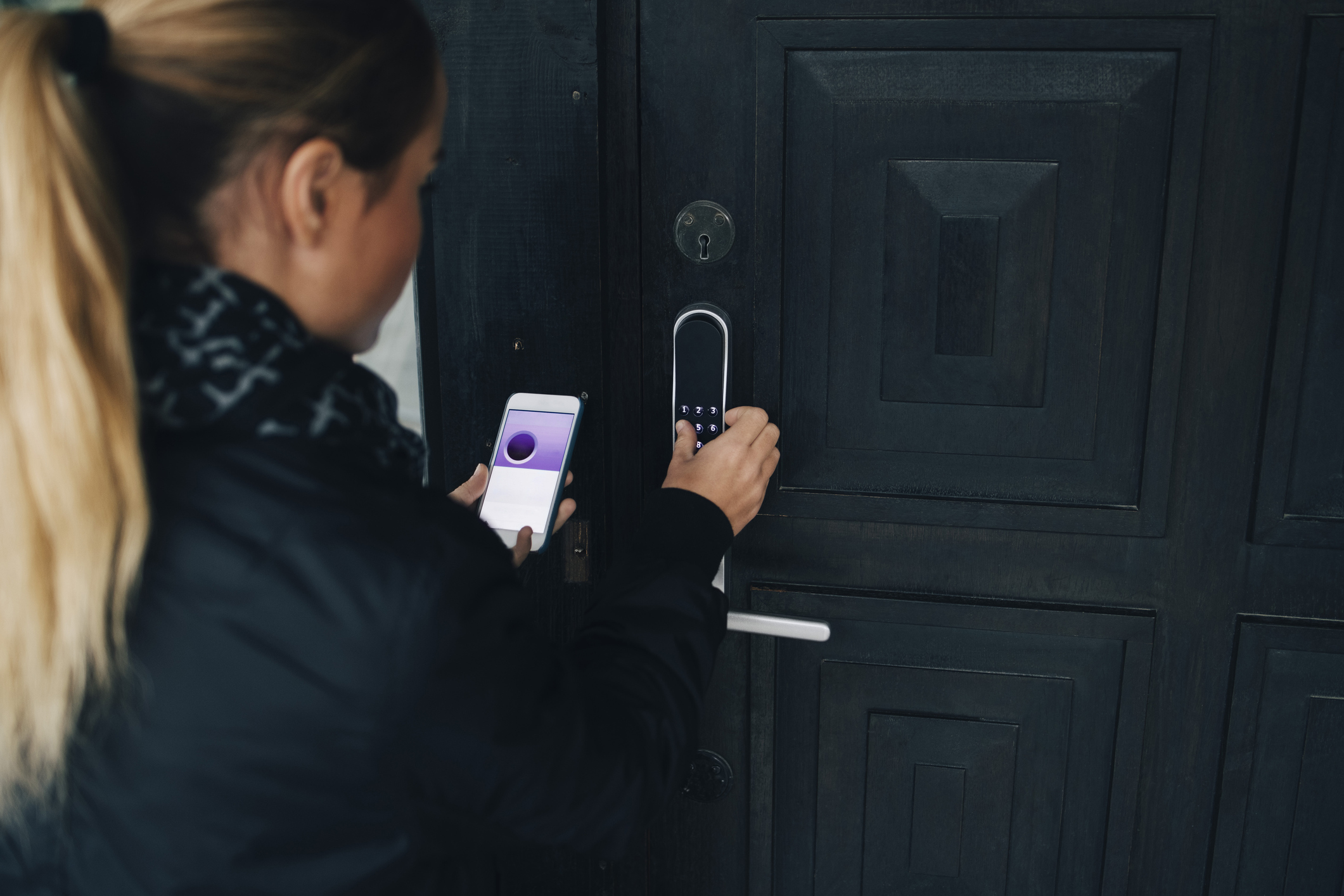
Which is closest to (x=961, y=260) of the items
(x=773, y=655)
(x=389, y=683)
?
(x=773, y=655)

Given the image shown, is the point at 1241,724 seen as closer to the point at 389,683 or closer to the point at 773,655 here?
the point at 773,655

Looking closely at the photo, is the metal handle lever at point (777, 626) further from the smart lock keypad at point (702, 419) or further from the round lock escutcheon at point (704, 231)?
the round lock escutcheon at point (704, 231)

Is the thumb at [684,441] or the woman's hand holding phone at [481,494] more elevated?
the thumb at [684,441]

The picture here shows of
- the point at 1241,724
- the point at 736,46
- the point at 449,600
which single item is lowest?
the point at 1241,724

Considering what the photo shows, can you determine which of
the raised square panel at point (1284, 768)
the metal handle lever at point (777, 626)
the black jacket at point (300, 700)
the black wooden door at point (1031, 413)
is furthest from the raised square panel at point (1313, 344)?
the black jacket at point (300, 700)

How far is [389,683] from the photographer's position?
0.56m

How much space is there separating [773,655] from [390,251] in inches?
28.0

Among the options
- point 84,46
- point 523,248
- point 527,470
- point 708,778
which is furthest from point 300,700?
point 708,778

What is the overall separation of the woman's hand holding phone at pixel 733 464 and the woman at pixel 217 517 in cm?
36

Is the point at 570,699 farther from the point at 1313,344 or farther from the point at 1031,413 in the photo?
the point at 1313,344

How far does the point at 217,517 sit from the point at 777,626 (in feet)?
2.08

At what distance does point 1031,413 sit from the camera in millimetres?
1033

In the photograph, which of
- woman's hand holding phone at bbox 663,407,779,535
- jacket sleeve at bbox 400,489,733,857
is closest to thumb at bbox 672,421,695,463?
woman's hand holding phone at bbox 663,407,779,535

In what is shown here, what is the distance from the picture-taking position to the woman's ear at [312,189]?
0.58 m
